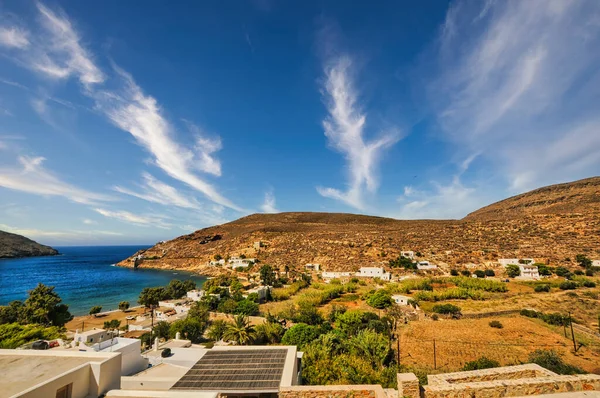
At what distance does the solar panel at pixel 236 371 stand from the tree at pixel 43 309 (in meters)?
28.0

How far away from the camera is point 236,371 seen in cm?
1017

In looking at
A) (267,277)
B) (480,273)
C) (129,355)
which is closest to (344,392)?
(129,355)

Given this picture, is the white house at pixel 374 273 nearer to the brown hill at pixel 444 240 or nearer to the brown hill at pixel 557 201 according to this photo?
the brown hill at pixel 444 240

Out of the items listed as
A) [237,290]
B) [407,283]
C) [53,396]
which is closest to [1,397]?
[53,396]

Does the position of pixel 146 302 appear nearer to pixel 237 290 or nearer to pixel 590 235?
pixel 237 290

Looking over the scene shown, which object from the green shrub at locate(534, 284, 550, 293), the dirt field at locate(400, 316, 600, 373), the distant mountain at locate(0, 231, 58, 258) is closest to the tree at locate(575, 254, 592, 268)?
the green shrub at locate(534, 284, 550, 293)

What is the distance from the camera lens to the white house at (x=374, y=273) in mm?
47469

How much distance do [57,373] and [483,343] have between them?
78.5 feet

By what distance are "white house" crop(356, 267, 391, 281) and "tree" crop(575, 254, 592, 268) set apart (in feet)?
91.1

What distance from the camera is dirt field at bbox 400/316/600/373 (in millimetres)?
17188

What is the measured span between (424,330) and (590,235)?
4692 cm

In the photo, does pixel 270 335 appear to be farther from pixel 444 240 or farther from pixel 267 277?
pixel 444 240

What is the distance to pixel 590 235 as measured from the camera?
48.0 metres

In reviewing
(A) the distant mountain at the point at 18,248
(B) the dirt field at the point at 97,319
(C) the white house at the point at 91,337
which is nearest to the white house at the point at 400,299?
(C) the white house at the point at 91,337
